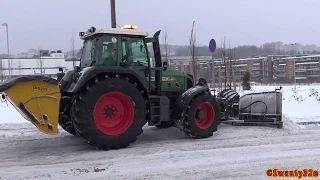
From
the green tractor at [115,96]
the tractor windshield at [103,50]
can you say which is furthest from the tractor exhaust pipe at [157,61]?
the tractor windshield at [103,50]

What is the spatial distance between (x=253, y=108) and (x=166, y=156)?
4.22 m

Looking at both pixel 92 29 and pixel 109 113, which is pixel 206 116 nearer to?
pixel 109 113

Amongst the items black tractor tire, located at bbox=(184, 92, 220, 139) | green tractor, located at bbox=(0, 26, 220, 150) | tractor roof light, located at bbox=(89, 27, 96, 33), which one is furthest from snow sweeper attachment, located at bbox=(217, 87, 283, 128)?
tractor roof light, located at bbox=(89, 27, 96, 33)

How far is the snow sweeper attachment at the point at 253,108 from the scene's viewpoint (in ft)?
31.1

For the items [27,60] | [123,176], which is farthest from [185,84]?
[27,60]

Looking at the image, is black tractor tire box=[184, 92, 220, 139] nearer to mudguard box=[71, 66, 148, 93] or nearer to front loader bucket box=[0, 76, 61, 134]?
mudguard box=[71, 66, 148, 93]

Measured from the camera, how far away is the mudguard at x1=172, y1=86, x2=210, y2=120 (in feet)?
26.6

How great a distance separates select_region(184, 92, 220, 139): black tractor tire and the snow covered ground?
23cm

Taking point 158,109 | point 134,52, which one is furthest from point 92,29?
point 158,109

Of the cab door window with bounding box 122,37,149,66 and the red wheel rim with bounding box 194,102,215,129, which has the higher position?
the cab door window with bounding box 122,37,149,66

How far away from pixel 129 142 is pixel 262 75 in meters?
56.3

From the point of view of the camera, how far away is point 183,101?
8180 mm

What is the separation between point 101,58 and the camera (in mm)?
7578

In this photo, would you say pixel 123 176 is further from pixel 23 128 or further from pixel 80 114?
pixel 23 128
